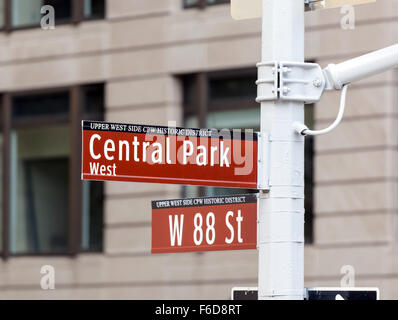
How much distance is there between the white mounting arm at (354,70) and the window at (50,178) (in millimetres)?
13365

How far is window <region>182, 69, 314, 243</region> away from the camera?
698 inches

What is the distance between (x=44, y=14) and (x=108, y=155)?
14.5m

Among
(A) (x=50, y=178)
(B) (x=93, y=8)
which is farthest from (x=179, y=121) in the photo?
(A) (x=50, y=178)

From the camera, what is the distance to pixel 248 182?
602 cm

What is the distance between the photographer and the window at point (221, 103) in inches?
698

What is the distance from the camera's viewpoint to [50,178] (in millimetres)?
19984

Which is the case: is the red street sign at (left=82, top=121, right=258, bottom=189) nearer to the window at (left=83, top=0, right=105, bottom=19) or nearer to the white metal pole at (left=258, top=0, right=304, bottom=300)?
the white metal pole at (left=258, top=0, right=304, bottom=300)

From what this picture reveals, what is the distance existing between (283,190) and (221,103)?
12.1 metres

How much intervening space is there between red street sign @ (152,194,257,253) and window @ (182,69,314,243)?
11181 millimetres

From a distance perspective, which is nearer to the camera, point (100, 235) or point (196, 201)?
point (196, 201)

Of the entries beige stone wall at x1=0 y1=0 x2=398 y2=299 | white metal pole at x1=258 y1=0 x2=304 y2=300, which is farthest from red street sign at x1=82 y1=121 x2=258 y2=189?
beige stone wall at x1=0 y1=0 x2=398 y2=299

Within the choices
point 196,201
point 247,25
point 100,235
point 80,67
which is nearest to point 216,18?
point 247,25

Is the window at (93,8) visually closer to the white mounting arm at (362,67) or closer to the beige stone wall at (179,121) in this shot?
the beige stone wall at (179,121)
